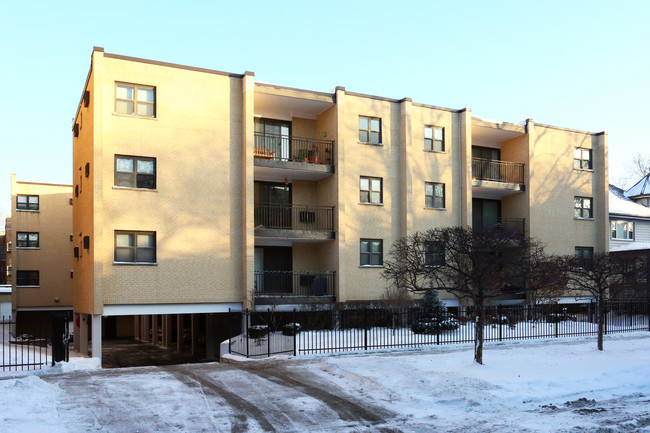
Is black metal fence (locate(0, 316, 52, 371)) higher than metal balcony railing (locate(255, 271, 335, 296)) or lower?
lower

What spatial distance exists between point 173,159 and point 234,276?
17.5 feet

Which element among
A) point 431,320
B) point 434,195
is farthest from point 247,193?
point 434,195

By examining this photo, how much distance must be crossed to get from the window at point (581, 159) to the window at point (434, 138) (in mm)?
9511

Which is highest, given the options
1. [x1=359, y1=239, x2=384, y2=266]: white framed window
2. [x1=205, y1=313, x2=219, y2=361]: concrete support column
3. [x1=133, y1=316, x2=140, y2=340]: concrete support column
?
[x1=359, y1=239, x2=384, y2=266]: white framed window

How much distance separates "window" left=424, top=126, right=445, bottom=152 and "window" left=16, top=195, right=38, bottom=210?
101 ft

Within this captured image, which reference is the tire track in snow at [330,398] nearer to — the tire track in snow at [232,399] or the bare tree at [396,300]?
the tire track in snow at [232,399]

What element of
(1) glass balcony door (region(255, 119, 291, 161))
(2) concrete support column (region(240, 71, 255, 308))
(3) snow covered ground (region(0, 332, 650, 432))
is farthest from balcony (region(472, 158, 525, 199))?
(3) snow covered ground (region(0, 332, 650, 432))

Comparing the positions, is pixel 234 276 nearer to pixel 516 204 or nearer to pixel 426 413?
pixel 426 413

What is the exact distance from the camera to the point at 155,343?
36.9 metres

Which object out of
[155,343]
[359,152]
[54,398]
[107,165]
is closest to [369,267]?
[359,152]

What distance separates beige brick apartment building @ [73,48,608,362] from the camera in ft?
77.5

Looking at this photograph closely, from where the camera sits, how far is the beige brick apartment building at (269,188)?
77.5 feet

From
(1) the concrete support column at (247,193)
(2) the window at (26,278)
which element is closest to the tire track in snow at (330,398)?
(1) the concrete support column at (247,193)

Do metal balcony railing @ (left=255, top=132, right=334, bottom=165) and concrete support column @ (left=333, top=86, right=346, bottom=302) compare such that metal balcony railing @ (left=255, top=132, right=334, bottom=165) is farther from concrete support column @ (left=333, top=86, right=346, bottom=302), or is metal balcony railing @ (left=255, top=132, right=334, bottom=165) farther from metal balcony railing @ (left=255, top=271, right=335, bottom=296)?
metal balcony railing @ (left=255, top=271, right=335, bottom=296)
